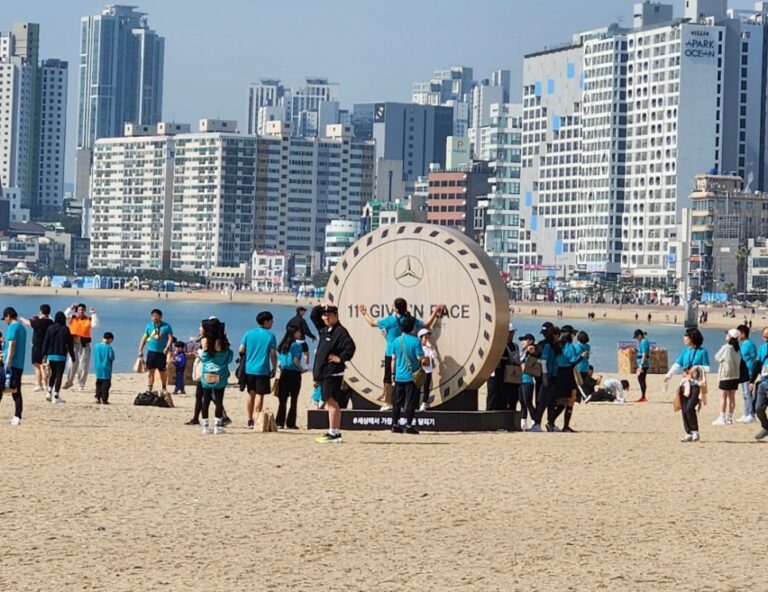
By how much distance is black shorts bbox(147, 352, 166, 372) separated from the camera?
1232 inches

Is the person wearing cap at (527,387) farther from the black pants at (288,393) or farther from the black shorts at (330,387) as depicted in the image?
the black shorts at (330,387)

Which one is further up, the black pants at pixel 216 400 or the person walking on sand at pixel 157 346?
the person walking on sand at pixel 157 346

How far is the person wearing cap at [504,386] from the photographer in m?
25.1

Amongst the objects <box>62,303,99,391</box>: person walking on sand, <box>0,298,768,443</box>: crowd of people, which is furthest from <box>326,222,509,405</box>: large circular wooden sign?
<box>62,303,99,391</box>: person walking on sand

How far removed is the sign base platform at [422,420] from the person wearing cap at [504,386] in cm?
43

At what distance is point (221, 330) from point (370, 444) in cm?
219

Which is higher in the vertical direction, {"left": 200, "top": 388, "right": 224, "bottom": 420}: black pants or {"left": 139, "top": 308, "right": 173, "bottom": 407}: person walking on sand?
{"left": 139, "top": 308, "right": 173, "bottom": 407}: person walking on sand

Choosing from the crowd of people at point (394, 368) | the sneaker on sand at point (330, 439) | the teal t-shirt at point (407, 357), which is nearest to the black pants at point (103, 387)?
the crowd of people at point (394, 368)

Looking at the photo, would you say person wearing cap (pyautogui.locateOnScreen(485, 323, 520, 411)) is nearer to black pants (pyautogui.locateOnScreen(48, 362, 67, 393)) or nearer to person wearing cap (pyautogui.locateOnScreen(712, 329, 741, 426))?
person wearing cap (pyautogui.locateOnScreen(712, 329, 741, 426))

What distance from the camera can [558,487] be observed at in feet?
58.5

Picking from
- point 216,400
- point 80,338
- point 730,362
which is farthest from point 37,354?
point 730,362

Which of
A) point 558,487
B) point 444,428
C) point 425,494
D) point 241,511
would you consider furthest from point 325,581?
point 444,428

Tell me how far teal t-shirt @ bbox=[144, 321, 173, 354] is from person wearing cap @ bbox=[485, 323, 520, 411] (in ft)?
23.7

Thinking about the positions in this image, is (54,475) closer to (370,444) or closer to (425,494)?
(425,494)
